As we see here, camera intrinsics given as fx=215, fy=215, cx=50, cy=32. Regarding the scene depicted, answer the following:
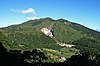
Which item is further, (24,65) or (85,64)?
(85,64)

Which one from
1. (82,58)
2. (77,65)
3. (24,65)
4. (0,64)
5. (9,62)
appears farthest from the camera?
(82,58)

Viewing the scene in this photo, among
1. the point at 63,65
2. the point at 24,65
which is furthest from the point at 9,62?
the point at 63,65

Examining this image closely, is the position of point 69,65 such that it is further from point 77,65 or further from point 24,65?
point 24,65

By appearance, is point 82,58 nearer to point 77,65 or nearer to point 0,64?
point 77,65

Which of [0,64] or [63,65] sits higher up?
[0,64]

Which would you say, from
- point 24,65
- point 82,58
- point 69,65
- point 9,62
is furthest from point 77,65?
point 9,62

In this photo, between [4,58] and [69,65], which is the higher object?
[4,58]

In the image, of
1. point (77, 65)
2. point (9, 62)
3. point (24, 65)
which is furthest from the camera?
point (77, 65)

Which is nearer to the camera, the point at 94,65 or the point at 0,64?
the point at 0,64

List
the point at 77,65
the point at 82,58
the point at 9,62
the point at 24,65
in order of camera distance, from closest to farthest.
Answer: the point at 9,62 → the point at 24,65 → the point at 77,65 → the point at 82,58
